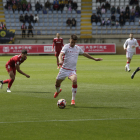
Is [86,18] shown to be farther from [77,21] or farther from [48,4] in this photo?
[48,4]

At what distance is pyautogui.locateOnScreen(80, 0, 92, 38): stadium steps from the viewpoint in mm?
40250

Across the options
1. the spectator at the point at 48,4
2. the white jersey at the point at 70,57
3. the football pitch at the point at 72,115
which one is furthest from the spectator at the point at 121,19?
the white jersey at the point at 70,57

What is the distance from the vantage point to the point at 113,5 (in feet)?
139

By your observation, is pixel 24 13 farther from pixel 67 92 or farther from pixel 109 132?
pixel 109 132

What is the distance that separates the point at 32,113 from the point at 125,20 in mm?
34991

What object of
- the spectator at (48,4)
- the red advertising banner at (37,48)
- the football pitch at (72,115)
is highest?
the spectator at (48,4)

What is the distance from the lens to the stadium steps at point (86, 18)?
4025cm

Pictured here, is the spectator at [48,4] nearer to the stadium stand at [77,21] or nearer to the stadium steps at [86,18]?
the stadium stand at [77,21]

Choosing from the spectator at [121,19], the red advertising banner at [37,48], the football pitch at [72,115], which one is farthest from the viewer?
the spectator at [121,19]

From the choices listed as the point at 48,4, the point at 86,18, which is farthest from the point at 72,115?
the point at 86,18

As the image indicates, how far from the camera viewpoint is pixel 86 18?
4216cm

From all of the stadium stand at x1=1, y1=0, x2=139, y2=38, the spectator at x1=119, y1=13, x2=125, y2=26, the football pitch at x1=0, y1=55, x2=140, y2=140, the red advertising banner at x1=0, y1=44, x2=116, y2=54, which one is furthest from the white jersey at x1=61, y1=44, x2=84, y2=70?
the spectator at x1=119, y1=13, x2=125, y2=26

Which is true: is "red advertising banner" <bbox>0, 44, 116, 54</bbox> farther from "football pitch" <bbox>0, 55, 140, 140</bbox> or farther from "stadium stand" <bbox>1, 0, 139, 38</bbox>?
"football pitch" <bbox>0, 55, 140, 140</bbox>

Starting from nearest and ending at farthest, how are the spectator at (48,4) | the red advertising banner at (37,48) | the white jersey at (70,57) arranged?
the white jersey at (70,57) → the red advertising banner at (37,48) → the spectator at (48,4)
